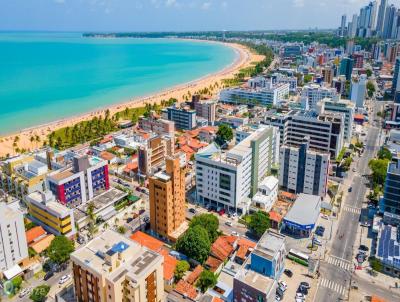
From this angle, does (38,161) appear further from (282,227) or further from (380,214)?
(380,214)

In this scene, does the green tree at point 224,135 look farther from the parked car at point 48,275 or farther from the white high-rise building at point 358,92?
the parked car at point 48,275

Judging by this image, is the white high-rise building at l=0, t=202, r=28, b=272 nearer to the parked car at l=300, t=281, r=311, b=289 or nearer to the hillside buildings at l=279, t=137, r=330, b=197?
the parked car at l=300, t=281, r=311, b=289

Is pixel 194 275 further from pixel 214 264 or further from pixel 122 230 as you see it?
pixel 122 230

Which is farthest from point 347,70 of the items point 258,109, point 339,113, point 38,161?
point 38,161

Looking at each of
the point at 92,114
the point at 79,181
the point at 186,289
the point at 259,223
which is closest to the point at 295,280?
the point at 259,223

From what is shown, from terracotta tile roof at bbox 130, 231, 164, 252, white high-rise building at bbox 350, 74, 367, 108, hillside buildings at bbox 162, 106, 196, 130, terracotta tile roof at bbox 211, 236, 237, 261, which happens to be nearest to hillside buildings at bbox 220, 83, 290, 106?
white high-rise building at bbox 350, 74, 367, 108
